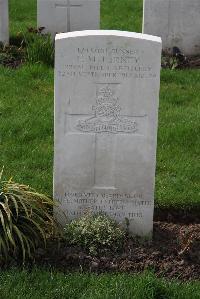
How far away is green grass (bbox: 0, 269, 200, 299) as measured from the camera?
4719 mm

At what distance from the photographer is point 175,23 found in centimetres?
1058

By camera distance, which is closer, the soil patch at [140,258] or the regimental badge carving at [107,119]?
the soil patch at [140,258]

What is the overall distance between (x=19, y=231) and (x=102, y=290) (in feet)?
2.41

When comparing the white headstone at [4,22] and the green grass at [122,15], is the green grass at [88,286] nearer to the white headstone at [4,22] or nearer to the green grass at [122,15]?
the white headstone at [4,22]

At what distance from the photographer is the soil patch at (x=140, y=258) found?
16.8 ft

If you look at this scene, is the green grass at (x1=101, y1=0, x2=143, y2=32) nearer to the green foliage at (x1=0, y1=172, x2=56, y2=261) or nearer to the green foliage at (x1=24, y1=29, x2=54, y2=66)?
the green foliage at (x1=24, y1=29, x2=54, y2=66)

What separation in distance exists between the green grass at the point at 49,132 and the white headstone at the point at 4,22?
1.24 metres

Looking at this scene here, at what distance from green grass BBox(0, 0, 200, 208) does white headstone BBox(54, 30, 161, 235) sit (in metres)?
0.70

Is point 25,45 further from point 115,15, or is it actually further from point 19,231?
point 19,231

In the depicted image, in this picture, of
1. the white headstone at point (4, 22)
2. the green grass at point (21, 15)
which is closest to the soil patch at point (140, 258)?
the white headstone at point (4, 22)

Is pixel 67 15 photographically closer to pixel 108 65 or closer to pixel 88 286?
pixel 108 65

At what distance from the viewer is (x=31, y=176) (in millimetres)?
6480

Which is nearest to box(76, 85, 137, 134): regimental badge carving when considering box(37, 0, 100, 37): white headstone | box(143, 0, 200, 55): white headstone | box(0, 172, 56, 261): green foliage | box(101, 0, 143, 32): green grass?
box(0, 172, 56, 261): green foliage

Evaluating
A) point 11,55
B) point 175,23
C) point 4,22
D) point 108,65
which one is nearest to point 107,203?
point 108,65
